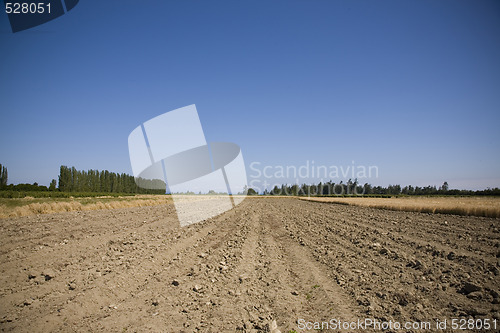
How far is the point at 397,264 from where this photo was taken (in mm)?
5445

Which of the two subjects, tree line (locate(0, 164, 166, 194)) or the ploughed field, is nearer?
the ploughed field

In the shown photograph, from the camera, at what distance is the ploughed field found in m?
3.22

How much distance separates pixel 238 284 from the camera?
14.7 feet

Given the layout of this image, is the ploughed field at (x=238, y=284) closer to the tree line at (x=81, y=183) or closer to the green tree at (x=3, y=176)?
the tree line at (x=81, y=183)

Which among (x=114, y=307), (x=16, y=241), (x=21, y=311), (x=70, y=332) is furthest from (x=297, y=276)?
(x=16, y=241)

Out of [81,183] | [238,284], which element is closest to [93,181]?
[81,183]

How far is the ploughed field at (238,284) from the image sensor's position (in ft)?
10.6
